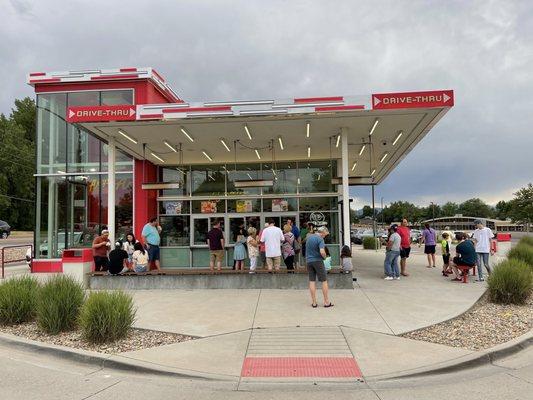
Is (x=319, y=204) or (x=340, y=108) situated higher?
(x=340, y=108)

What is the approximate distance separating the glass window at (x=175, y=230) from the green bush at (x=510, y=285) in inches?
461

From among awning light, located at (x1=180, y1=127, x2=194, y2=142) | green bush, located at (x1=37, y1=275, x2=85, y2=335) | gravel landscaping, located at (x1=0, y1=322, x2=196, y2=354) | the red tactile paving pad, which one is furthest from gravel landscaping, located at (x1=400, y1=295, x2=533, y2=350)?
awning light, located at (x1=180, y1=127, x2=194, y2=142)

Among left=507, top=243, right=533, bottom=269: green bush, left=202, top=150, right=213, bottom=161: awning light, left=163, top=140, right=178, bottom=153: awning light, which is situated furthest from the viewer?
left=202, top=150, right=213, bottom=161: awning light

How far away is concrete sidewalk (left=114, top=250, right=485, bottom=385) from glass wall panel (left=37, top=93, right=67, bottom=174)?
32.5 feet

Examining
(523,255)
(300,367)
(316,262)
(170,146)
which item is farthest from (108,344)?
(523,255)

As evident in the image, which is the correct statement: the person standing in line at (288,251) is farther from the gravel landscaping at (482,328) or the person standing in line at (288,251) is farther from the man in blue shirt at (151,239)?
the gravel landscaping at (482,328)

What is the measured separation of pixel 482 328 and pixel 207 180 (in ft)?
43.9

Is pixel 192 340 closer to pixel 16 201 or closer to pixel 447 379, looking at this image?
pixel 447 379

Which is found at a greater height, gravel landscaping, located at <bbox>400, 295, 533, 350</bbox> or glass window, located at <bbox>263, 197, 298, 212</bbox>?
glass window, located at <bbox>263, 197, 298, 212</bbox>

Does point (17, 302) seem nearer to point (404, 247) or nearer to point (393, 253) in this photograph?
point (393, 253)

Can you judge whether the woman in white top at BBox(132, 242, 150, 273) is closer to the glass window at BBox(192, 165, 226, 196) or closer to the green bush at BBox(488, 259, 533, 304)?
the glass window at BBox(192, 165, 226, 196)

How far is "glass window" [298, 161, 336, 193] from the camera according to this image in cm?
1875

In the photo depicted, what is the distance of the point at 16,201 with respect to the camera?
66.9 metres

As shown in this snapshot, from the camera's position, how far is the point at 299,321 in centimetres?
855
